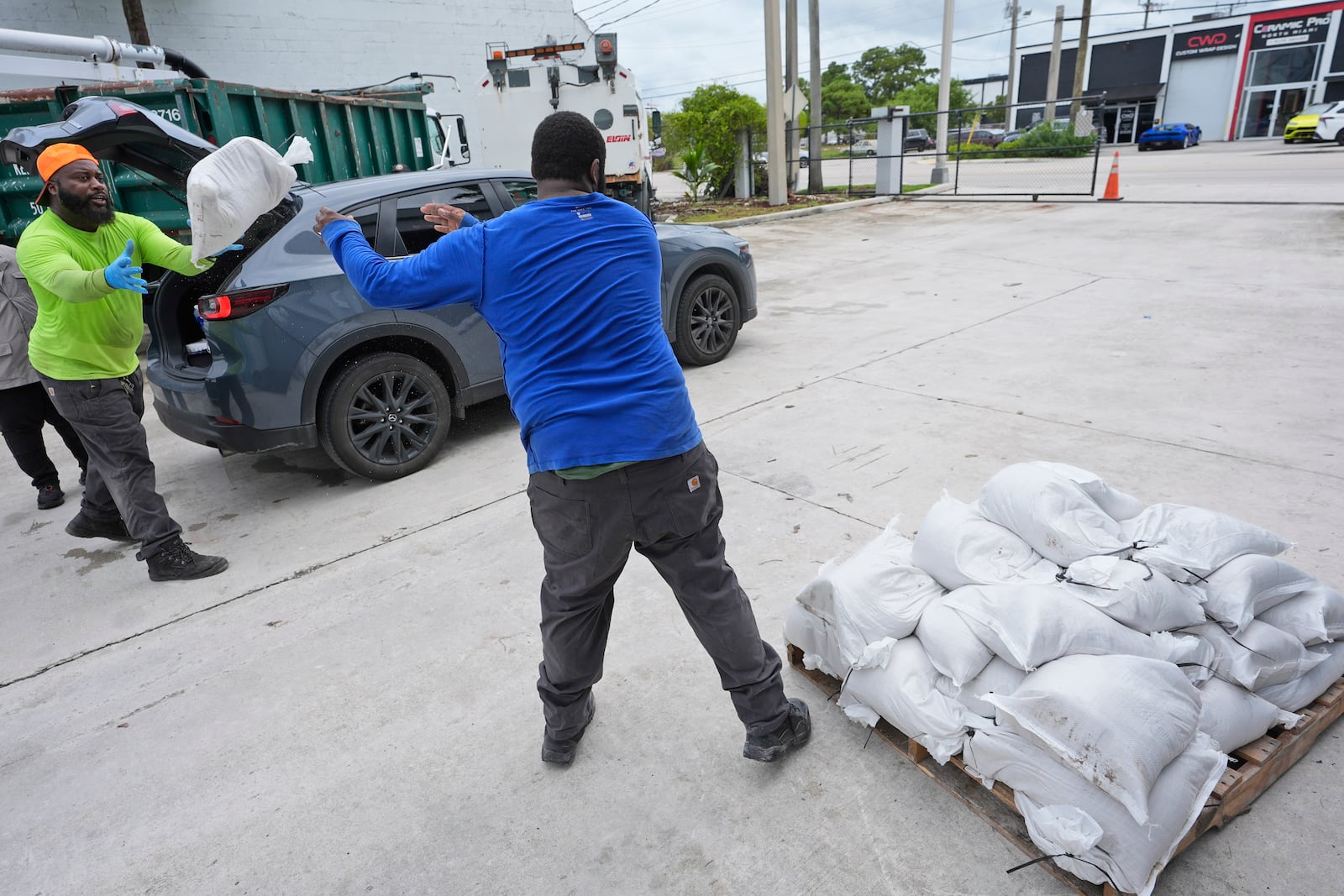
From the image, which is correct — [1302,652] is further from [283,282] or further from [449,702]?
[283,282]

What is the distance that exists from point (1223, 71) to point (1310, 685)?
54325 mm

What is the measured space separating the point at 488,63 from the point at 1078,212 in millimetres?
10791

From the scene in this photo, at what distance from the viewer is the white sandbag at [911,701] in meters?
2.23

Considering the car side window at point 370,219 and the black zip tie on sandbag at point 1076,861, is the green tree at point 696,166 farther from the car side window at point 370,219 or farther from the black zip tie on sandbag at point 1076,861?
the black zip tie on sandbag at point 1076,861

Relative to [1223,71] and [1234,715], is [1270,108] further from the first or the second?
[1234,715]

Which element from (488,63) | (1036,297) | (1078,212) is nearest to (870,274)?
(1036,297)

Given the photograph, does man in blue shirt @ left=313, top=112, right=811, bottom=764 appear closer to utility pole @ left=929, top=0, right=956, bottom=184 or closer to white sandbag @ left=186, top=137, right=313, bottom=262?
white sandbag @ left=186, top=137, right=313, bottom=262

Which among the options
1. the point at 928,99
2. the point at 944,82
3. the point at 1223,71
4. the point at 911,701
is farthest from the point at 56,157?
the point at 928,99

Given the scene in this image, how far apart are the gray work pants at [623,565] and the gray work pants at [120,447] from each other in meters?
2.45

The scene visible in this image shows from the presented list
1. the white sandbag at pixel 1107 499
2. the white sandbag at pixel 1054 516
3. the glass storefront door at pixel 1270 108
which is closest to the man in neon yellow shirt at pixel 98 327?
the white sandbag at pixel 1054 516

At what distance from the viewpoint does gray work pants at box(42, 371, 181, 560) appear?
12.1ft

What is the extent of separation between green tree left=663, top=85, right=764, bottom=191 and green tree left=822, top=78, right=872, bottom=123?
54.9 m

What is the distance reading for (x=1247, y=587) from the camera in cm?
231

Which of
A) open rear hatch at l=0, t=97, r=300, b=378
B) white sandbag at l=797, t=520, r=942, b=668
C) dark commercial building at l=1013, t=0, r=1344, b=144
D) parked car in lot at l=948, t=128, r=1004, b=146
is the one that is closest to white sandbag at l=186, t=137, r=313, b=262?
open rear hatch at l=0, t=97, r=300, b=378
